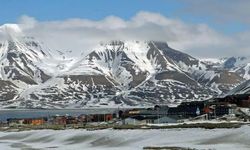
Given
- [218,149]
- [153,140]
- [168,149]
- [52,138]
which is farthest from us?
[52,138]

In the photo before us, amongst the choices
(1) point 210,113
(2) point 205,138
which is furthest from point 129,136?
(1) point 210,113

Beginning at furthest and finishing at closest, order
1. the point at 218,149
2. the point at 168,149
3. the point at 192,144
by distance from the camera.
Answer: the point at 192,144 → the point at 168,149 → the point at 218,149

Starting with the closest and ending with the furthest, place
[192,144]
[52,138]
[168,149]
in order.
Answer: [168,149] → [192,144] → [52,138]

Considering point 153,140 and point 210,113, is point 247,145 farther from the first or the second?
point 210,113

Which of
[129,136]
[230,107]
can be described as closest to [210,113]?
[230,107]

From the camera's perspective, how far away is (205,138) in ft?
218

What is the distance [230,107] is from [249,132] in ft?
424

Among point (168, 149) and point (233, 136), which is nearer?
point (168, 149)

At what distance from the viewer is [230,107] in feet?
624

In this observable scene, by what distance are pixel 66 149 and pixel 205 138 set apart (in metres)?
19.3

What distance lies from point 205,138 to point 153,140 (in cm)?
937

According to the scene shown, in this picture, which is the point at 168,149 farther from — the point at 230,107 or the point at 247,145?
the point at 230,107

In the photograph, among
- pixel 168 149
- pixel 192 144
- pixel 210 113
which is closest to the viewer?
pixel 168 149

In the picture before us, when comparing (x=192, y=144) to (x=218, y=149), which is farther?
(x=192, y=144)
